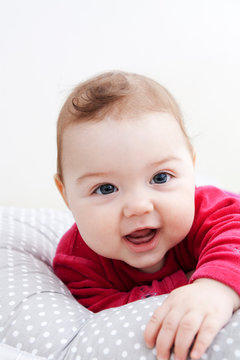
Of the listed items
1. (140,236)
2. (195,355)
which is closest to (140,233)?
(140,236)

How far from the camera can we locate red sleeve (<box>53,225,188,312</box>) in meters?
1.01

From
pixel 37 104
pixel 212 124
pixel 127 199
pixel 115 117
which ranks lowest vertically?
pixel 212 124

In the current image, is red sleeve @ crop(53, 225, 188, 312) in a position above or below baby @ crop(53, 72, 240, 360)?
below

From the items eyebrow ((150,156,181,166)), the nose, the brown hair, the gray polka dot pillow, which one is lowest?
the gray polka dot pillow

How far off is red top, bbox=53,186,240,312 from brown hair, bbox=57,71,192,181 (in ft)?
0.52

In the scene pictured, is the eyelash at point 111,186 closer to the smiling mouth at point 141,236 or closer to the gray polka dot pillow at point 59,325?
the smiling mouth at point 141,236

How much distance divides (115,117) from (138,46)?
4.95ft

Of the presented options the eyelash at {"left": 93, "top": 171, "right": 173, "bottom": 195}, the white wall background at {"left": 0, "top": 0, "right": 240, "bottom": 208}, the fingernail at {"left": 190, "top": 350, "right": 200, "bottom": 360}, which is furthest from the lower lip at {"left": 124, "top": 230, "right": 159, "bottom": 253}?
the white wall background at {"left": 0, "top": 0, "right": 240, "bottom": 208}

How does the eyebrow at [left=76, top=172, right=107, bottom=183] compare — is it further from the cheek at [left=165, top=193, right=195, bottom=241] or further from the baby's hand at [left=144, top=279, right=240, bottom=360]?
the baby's hand at [left=144, top=279, right=240, bottom=360]

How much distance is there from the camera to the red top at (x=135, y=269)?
3.22 ft

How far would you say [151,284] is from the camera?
3.51 feet

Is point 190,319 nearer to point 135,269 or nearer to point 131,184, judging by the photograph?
point 131,184

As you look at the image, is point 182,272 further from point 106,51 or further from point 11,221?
point 106,51

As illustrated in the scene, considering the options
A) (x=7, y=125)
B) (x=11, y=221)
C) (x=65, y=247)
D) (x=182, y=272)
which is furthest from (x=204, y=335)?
(x=7, y=125)
